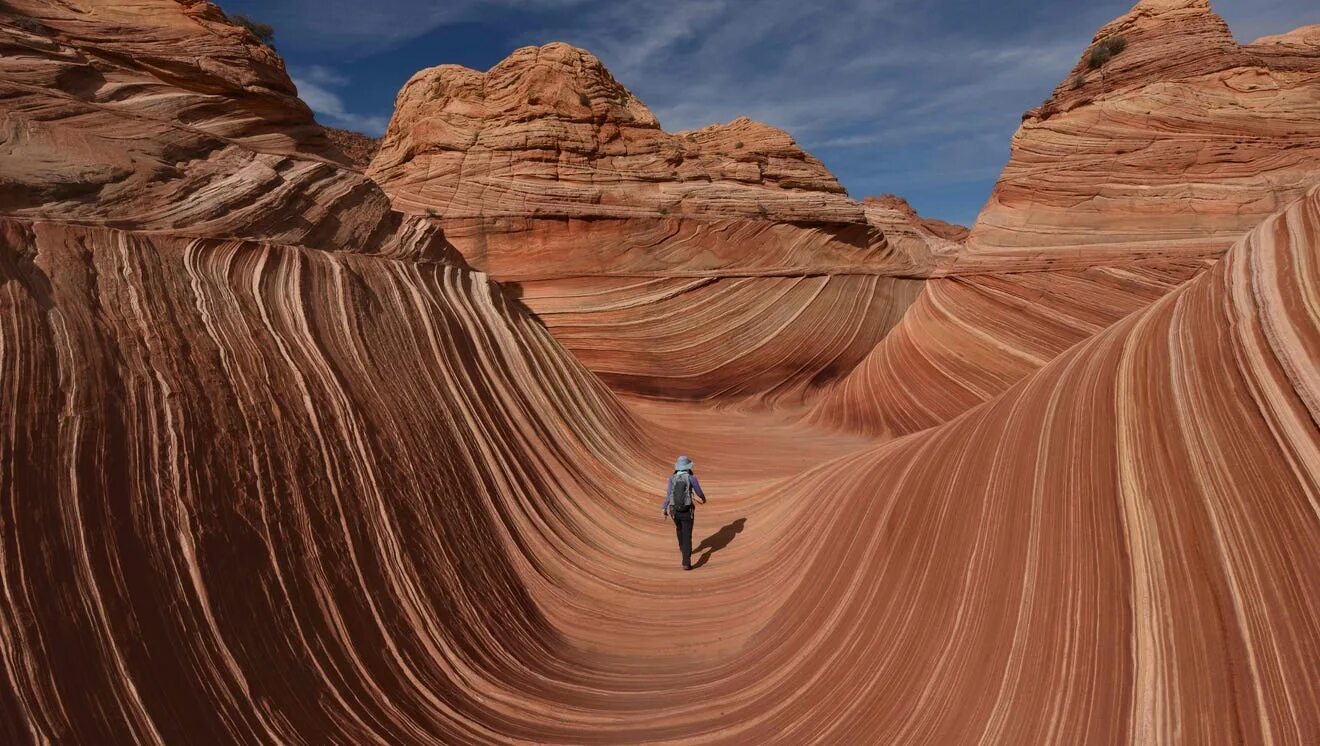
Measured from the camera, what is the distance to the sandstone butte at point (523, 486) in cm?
233

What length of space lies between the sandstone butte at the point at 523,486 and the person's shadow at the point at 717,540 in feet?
0.34

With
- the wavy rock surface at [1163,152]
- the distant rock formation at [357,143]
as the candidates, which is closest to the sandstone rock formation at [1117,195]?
the wavy rock surface at [1163,152]

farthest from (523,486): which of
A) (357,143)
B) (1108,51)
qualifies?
(357,143)

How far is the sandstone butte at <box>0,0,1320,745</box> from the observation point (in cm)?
233

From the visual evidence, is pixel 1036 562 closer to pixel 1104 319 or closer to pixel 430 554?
pixel 430 554

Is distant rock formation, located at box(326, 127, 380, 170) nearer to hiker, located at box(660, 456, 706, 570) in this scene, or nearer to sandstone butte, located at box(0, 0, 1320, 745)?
sandstone butte, located at box(0, 0, 1320, 745)

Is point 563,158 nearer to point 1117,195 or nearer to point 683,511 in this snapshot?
point 1117,195

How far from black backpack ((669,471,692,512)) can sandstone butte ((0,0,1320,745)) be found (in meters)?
0.52

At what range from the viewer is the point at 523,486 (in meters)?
5.64

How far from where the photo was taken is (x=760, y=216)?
13906 millimetres

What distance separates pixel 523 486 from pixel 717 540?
1.56 metres

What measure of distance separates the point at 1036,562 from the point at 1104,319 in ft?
20.5

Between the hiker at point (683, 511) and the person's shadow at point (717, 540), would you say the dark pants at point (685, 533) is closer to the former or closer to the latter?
the hiker at point (683, 511)

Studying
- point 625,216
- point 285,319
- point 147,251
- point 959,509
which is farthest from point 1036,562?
point 625,216
